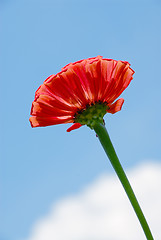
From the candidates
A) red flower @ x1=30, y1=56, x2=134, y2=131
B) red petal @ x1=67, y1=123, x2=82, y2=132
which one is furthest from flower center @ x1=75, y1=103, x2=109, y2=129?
Answer: red petal @ x1=67, y1=123, x2=82, y2=132

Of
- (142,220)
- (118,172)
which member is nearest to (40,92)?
(118,172)

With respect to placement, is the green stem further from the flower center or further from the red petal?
the red petal

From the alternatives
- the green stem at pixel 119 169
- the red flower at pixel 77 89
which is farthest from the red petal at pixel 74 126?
the green stem at pixel 119 169

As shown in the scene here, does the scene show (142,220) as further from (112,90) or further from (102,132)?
(112,90)

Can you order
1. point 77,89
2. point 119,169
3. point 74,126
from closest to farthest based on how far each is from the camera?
point 119,169 < point 77,89 < point 74,126

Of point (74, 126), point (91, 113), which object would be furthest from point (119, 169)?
point (74, 126)

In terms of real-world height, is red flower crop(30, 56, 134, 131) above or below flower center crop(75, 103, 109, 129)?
above

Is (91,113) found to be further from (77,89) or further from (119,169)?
(119,169)
